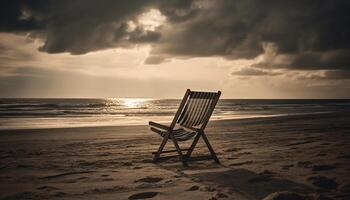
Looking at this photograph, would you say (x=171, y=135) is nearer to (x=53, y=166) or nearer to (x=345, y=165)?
(x=53, y=166)

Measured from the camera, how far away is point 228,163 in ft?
17.5

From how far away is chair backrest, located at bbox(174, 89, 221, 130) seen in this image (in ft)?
17.8

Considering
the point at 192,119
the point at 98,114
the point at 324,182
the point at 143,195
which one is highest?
the point at 192,119

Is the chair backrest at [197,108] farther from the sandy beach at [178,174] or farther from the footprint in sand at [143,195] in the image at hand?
the footprint in sand at [143,195]

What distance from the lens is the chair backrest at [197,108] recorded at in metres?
5.44

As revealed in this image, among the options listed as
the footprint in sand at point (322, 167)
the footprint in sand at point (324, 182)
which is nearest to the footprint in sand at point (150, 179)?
the footprint in sand at point (324, 182)

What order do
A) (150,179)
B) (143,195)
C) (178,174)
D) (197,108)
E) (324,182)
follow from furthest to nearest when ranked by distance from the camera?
(197,108) → (178,174) → (150,179) → (324,182) → (143,195)

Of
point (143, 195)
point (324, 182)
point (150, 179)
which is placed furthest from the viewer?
point (150, 179)

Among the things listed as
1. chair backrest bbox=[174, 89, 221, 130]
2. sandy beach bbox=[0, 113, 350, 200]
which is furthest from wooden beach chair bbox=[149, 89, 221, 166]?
sandy beach bbox=[0, 113, 350, 200]

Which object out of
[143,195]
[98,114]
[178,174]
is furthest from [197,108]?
[98,114]

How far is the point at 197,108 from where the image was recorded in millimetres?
5602

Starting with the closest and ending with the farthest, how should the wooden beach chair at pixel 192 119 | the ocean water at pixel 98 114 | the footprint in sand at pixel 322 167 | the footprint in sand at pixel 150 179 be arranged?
1. the footprint in sand at pixel 150 179
2. the footprint in sand at pixel 322 167
3. the wooden beach chair at pixel 192 119
4. the ocean water at pixel 98 114

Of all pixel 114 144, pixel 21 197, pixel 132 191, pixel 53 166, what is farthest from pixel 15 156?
pixel 132 191

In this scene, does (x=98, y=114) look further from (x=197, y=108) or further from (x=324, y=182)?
(x=324, y=182)
